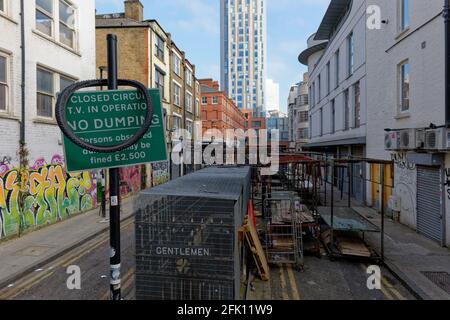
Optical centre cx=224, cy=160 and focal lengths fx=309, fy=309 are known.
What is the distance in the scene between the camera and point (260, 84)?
15525 cm

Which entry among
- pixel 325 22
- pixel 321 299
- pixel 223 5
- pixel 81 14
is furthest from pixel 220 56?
pixel 321 299

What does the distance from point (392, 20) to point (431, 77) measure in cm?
441

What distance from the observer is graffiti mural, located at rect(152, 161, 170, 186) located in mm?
24688

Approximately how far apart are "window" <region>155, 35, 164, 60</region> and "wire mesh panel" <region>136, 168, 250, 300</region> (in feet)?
72.6

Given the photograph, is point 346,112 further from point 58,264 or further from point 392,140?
point 58,264

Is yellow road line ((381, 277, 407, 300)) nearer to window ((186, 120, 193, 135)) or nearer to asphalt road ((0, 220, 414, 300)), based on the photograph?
asphalt road ((0, 220, 414, 300))

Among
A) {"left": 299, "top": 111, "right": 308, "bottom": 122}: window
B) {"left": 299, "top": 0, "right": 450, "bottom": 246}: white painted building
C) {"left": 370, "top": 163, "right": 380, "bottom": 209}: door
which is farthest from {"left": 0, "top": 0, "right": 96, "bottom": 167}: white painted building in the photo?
{"left": 299, "top": 111, "right": 308, "bottom": 122}: window

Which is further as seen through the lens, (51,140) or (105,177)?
(105,177)

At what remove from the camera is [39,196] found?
1184 centimetres

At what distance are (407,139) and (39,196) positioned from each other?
Result: 13906 mm

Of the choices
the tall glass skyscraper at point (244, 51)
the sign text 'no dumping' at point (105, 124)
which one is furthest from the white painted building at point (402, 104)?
the tall glass skyscraper at point (244, 51)

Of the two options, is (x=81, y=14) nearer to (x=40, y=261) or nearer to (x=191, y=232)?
(x=40, y=261)

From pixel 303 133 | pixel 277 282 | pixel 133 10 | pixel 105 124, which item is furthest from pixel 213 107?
pixel 105 124

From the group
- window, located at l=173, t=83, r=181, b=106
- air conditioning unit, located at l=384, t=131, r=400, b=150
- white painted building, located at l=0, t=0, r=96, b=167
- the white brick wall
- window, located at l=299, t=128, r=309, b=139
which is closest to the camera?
white painted building, located at l=0, t=0, r=96, b=167
